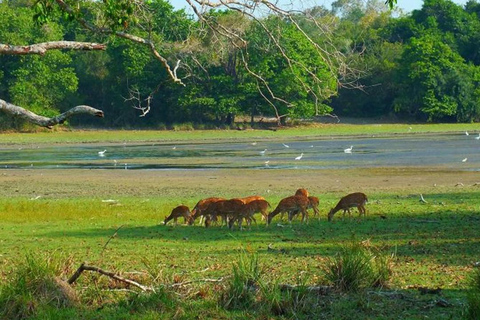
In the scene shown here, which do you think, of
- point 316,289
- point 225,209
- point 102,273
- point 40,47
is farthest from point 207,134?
point 40,47

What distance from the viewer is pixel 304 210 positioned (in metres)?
18.5

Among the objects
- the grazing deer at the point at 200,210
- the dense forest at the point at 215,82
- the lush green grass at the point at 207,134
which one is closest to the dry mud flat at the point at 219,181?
the grazing deer at the point at 200,210

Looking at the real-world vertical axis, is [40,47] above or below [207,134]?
above

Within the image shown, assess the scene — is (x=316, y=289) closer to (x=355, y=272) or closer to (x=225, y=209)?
(x=355, y=272)

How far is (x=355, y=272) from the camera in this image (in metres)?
10.6

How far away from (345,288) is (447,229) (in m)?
6.61

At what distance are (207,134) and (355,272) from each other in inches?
2179

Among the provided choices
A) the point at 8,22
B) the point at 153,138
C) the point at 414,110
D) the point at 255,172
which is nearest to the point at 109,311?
the point at 255,172

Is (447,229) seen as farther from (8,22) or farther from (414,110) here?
(414,110)

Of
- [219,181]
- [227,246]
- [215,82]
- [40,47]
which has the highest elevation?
[40,47]

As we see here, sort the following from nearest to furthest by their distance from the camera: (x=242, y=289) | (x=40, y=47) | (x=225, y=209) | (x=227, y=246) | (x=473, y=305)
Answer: (x=473, y=305)
(x=40, y=47)
(x=242, y=289)
(x=227, y=246)
(x=225, y=209)

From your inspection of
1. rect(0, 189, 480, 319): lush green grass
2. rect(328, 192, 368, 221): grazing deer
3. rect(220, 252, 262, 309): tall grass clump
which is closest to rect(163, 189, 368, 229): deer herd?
rect(328, 192, 368, 221): grazing deer

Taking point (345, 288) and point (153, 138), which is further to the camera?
point (153, 138)

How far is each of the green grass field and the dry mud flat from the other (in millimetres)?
70
